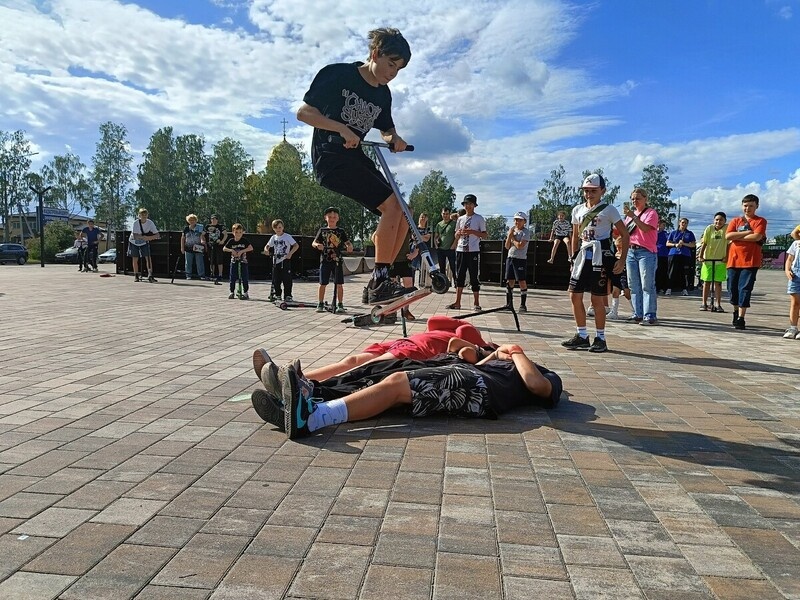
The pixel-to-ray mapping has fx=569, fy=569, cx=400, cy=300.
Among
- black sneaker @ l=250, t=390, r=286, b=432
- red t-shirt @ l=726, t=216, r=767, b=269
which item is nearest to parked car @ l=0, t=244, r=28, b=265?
red t-shirt @ l=726, t=216, r=767, b=269

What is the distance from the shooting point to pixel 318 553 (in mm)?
1966

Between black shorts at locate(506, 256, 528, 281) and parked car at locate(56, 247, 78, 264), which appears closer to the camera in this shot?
black shorts at locate(506, 256, 528, 281)

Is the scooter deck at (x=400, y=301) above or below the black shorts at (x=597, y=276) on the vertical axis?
below

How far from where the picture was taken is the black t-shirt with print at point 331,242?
10617 mm

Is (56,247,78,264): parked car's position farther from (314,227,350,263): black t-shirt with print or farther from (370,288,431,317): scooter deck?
(370,288,431,317): scooter deck

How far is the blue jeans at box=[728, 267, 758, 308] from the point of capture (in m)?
8.99

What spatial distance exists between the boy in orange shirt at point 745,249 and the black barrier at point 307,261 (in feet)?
25.8

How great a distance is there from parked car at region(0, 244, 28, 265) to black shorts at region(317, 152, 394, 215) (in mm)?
44584

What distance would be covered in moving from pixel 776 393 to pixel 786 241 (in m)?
74.1

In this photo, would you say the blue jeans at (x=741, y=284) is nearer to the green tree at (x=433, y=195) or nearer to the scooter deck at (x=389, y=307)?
the scooter deck at (x=389, y=307)

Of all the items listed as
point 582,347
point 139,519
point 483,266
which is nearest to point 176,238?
point 483,266

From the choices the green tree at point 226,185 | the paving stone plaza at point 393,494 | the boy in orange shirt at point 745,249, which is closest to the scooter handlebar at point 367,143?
the paving stone plaza at point 393,494

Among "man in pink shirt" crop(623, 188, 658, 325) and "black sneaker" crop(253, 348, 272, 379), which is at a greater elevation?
"man in pink shirt" crop(623, 188, 658, 325)

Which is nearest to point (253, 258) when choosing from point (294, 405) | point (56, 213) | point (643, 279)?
point (643, 279)
